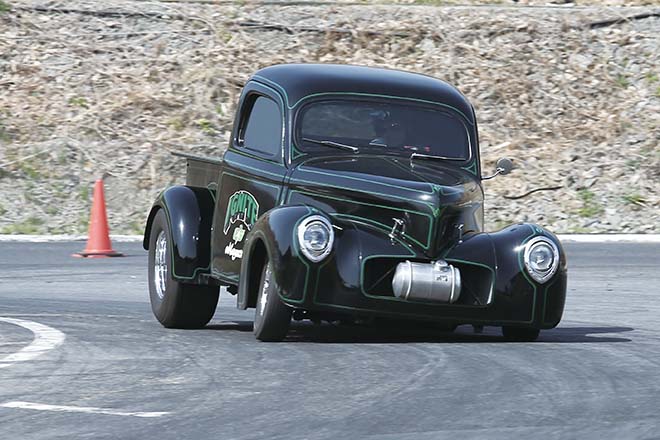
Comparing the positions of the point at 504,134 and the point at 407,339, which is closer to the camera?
the point at 407,339

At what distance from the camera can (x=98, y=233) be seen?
639 inches

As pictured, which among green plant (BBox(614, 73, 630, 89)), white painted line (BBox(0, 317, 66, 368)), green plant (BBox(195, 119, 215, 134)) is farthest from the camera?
green plant (BBox(614, 73, 630, 89))

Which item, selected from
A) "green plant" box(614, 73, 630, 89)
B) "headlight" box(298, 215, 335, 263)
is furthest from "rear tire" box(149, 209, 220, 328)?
"green plant" box(614, 73, 630, 89)

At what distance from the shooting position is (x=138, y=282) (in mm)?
14219

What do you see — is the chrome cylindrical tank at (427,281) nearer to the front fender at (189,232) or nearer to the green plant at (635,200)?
the front fender at (189,232)

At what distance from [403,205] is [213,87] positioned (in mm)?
13001

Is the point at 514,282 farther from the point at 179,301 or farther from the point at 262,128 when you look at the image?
the point at 179,301

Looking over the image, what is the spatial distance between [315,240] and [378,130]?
61.3 inches

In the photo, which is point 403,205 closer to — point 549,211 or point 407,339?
point 407,339

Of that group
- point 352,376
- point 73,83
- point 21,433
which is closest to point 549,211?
point 73,83

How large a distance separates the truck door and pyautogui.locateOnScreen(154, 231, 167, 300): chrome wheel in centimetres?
65

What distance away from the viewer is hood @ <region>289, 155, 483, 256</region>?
9094mm

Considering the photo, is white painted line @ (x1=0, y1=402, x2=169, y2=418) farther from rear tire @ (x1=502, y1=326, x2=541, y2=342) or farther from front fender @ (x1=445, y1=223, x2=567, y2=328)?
rear tire @ (x1=502, y1=326, x2=541, y2=342)

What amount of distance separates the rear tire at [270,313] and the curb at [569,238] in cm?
856
